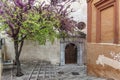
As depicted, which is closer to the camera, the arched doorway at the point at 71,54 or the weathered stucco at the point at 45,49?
the weathered stucco at the point at 45,49

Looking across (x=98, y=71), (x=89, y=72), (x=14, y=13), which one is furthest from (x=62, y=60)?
(x=14, y=13)

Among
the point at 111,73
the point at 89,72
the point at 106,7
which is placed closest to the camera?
the point at 111,73

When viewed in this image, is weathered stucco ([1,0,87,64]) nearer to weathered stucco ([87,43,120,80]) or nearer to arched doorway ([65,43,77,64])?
arched doorway ([65,43,77,64])

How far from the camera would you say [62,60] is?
14.6m

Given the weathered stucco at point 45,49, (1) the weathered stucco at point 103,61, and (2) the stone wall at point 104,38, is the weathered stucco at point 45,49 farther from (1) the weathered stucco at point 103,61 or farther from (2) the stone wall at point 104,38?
(1) the weathered stucco at point 103,61

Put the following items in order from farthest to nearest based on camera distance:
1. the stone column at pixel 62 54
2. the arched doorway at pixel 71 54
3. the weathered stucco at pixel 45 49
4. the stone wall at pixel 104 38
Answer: the arched doorway at pixel 71 54 < the stone column at pixel 62 54 < the weathered stucco at pixel 45 49 < the stone wall at pixel 104 38

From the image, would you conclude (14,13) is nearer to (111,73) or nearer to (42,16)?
(42,16)

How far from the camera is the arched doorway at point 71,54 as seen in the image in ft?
48.7

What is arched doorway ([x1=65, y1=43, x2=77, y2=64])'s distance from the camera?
14836mm

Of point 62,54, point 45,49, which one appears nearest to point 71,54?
point 62,54

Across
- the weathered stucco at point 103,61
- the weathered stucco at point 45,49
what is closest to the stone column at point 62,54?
the weathered stucco at point 45,49

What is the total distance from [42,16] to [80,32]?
15.8 ft

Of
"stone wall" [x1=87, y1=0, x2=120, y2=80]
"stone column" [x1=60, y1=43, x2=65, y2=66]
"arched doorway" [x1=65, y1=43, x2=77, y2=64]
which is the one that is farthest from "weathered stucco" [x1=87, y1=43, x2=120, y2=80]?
Answer: "arched doorway" [x1=65, y1=43, x2=77, y2=64]

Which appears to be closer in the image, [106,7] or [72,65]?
[106,7]
